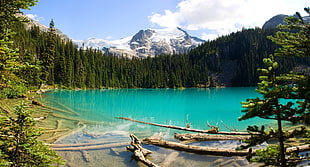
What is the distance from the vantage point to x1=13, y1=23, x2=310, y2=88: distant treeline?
103 m

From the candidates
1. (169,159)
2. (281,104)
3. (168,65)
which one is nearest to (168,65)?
(168,65)

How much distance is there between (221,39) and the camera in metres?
176

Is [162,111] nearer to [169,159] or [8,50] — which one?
[169,159]

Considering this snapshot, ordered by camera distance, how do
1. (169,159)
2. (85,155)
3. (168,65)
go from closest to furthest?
(169,159) < (85,155) < (168,65)

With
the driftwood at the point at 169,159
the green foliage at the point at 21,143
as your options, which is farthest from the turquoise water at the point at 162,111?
the green foliage at the point at 21,143

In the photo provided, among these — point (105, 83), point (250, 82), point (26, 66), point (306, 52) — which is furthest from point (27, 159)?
point (250, 82)

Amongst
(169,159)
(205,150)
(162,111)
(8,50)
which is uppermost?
(8,50)

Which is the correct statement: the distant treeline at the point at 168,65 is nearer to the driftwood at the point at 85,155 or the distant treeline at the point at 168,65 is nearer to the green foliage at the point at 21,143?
the driftwood at the point at 85,155

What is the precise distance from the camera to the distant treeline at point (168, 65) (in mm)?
102938

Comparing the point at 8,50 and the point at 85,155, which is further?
the point at 85,155

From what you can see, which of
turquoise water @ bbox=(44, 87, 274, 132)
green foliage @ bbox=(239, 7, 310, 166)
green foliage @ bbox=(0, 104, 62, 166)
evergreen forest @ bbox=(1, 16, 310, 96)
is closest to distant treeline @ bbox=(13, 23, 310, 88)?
evergreen forest @ bbox=(1, 16, 310, 96)

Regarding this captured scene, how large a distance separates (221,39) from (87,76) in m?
128

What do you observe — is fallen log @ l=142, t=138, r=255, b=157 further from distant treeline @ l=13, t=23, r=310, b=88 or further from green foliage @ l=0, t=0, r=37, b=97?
distant treeline @ l=13, t=23, r=310, b=88

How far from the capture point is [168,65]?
5999 inches
